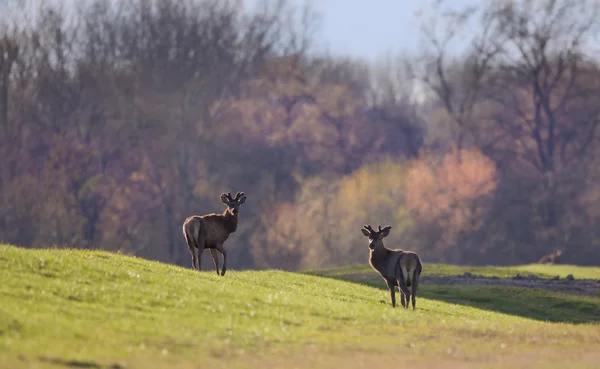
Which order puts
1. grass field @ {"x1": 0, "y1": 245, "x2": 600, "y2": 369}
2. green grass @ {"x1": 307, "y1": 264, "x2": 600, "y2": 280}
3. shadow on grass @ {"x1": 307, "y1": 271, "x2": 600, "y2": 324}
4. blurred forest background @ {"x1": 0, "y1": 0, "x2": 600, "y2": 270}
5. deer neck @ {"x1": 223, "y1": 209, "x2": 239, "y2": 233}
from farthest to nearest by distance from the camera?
blurred forest background @ {"x1": 0, "y1": 0, "x2": 600, "y2": 270}
green grass @ {"x1": 307, "y1": 264, "x2": 600, "y2": 280}
shadow on grass @ {"x1": 307, "y1": 271, "x2": 600, "y2": 324}
deer neck @ {"x1": 223, "y1": 209, "x2": 239, "y2": 233}
grass field @ {"x1": 0, "y1": 245, "x2": 600, "y2": 369}

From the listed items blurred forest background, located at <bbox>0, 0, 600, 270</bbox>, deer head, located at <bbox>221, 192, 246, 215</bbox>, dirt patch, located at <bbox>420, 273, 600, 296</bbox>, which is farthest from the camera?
blurred forest background, located at <bbox>0, 0, 600, 270</bbox>

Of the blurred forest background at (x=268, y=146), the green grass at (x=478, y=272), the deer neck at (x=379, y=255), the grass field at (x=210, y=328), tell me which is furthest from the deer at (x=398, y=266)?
the blurred forest background at (x=268, y=146)

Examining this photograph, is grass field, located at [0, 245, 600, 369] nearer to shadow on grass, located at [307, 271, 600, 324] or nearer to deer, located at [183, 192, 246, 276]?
deer, located at [183, 192, 246, 276]

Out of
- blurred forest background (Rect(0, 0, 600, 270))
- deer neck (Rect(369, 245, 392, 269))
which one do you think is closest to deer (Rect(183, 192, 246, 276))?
deer neck (Rect(369, 245, 392, 269))

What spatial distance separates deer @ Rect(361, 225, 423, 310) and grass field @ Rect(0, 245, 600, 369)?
0.97 m

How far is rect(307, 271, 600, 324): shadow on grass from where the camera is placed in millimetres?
44125

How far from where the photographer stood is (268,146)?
127688 millimetres

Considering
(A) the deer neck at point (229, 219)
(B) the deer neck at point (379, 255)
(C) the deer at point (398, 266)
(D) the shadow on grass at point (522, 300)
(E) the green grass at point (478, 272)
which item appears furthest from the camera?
(E) the green grass at point (478, 272)

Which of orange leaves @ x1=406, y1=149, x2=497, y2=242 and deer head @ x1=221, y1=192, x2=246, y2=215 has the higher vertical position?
orange leaves @ x1=406, y1=149, x2=497, y2=242

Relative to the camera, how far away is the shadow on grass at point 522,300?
44125 millimetres

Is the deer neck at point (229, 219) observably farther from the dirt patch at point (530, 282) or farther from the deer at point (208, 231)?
the dirt patch at point (530, 282)

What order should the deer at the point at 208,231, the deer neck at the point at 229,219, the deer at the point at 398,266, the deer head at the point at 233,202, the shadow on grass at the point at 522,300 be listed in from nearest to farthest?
the deer at the point at 398,266
the deer at the point at 208,231
the deer neck at the point at 229,219
the deer head at the point at 233,202
the shadow on grass at the point at 522,300

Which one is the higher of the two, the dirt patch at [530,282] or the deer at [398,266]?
the deer at [398,266]

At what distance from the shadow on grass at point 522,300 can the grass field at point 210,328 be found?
32.7 ft
